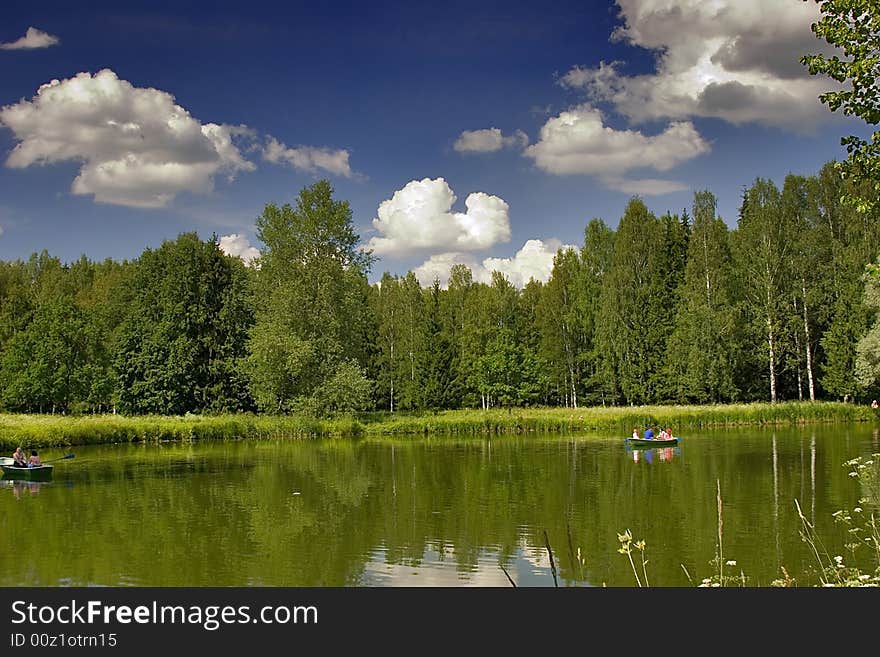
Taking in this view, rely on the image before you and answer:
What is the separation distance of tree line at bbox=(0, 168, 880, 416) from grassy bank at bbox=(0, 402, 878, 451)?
5.43 ft

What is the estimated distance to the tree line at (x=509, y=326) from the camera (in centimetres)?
4541

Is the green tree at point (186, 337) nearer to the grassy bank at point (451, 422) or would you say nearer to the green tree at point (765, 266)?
the grassy bank at point (451, 422)

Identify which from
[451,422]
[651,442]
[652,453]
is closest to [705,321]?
[451,422]

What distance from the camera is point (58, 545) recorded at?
14.9 metres

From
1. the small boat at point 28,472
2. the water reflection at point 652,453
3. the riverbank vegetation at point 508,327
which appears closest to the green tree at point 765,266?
the riverbank vegetation at point 508,327

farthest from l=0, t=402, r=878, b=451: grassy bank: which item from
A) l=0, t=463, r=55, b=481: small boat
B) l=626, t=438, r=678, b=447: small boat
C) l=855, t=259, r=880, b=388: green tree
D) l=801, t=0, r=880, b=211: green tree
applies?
l=801, t=0, r=880, b=211: green tree

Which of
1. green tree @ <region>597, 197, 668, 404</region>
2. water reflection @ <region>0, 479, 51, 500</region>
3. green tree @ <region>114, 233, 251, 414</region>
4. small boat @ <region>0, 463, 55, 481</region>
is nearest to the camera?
Answer: water reflection @ <region>0, 479, 51, 500</region>

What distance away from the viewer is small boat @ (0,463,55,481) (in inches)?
940

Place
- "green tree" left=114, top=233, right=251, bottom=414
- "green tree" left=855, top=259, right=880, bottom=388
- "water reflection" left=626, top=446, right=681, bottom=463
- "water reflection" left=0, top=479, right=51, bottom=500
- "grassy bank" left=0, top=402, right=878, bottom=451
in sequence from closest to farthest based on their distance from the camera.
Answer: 1. "water reflection" left=0, top=479, right=51, bottom=500
2. "water reflection" left=626, top=446, right=681, bottom=463
3. "green tree" left=855, top=259, right=880, bottom=388
4. "grassy bank" left=0, top=402, right=878, bottom=451
5. "green tree" left=114, top=233, right=251, bottom=414

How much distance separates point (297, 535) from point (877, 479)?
13876mm

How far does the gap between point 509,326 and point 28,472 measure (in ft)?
127

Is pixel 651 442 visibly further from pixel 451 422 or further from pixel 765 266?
pixel 765 266

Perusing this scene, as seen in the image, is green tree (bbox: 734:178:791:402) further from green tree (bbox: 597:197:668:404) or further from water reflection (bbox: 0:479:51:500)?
water reflection (bbox: 0:479:51:500)

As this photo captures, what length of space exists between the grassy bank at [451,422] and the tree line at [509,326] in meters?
1.66
